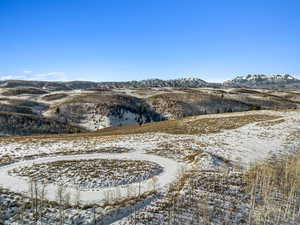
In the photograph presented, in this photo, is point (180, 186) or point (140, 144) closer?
point (180, 186)

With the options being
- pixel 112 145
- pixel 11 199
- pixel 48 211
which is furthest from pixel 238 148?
pixel 11 199

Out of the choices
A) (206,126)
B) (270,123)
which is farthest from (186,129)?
(270,123)

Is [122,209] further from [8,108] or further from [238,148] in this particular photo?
[8,108]

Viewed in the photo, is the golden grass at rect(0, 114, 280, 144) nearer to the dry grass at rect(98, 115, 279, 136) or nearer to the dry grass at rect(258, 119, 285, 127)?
the dry grass at rect(98, 115, 279, 136)

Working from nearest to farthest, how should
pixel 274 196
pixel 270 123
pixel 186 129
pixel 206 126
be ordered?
pixel 274 196
pixel 186 129
pixel 270 123
pixel 206 126

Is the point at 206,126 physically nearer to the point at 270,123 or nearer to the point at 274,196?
the point at 270,123

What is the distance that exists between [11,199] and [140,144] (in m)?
16.4

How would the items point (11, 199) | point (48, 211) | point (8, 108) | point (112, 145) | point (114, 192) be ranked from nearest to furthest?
point (48, 211), point (11, 199), point (114, 192), point (112, 145), point (8, 108)

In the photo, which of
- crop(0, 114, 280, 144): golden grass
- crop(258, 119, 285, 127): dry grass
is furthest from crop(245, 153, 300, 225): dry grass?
crop(258, 119, 285, 127): dry grass

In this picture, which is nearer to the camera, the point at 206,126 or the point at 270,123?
the point at 270,123

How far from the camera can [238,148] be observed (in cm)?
2656

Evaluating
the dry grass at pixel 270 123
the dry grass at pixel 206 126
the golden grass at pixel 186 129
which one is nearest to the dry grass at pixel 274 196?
the dry grass at pixel 206 126

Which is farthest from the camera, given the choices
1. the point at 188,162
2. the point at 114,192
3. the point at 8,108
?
the point at 8,108

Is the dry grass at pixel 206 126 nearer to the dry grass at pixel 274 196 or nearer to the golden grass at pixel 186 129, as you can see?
the golden grass at pixel 186 129
